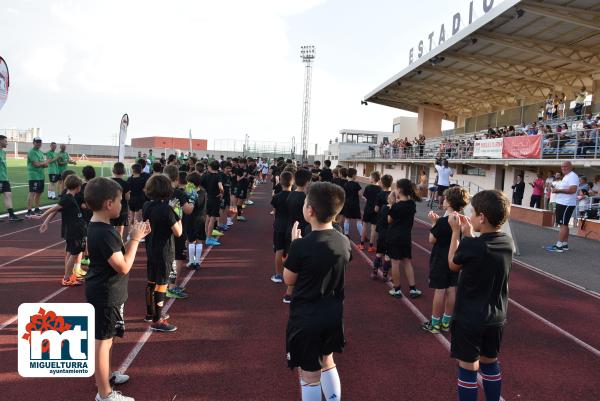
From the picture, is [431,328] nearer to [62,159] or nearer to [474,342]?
[474,342]

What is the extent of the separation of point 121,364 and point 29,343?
2.96ft

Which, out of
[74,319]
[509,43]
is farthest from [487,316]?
[509,43]

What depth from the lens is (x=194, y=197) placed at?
6543 millimetres

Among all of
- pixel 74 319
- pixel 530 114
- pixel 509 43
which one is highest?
pixel 509 43

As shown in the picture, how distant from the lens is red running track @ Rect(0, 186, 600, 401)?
3648 millimetres

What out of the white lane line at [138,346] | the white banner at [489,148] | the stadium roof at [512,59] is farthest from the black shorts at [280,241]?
the white banner at [489,148]

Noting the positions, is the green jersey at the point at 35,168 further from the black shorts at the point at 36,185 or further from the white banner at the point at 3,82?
the white banner at the point at 3,82

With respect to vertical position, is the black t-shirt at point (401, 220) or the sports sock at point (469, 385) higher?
the black t-shirt at point (401, 220)

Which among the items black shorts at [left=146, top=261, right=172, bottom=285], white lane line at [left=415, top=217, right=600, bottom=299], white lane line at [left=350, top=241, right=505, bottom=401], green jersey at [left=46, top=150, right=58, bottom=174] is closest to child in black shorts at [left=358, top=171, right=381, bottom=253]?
white lane line at [left=350, top=241, right=505, bottom=401]

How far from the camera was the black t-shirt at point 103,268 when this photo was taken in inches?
117

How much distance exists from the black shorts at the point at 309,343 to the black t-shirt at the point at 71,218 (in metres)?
4.57

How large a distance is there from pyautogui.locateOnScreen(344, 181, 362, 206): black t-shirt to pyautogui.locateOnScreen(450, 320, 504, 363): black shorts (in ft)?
21.0

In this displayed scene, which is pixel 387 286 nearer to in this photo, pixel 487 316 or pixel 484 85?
pixel 487 316

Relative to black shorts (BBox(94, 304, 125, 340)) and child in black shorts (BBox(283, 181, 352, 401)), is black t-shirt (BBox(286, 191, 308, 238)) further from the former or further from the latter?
black shorts (BBox(94, 304, 125, 340))
